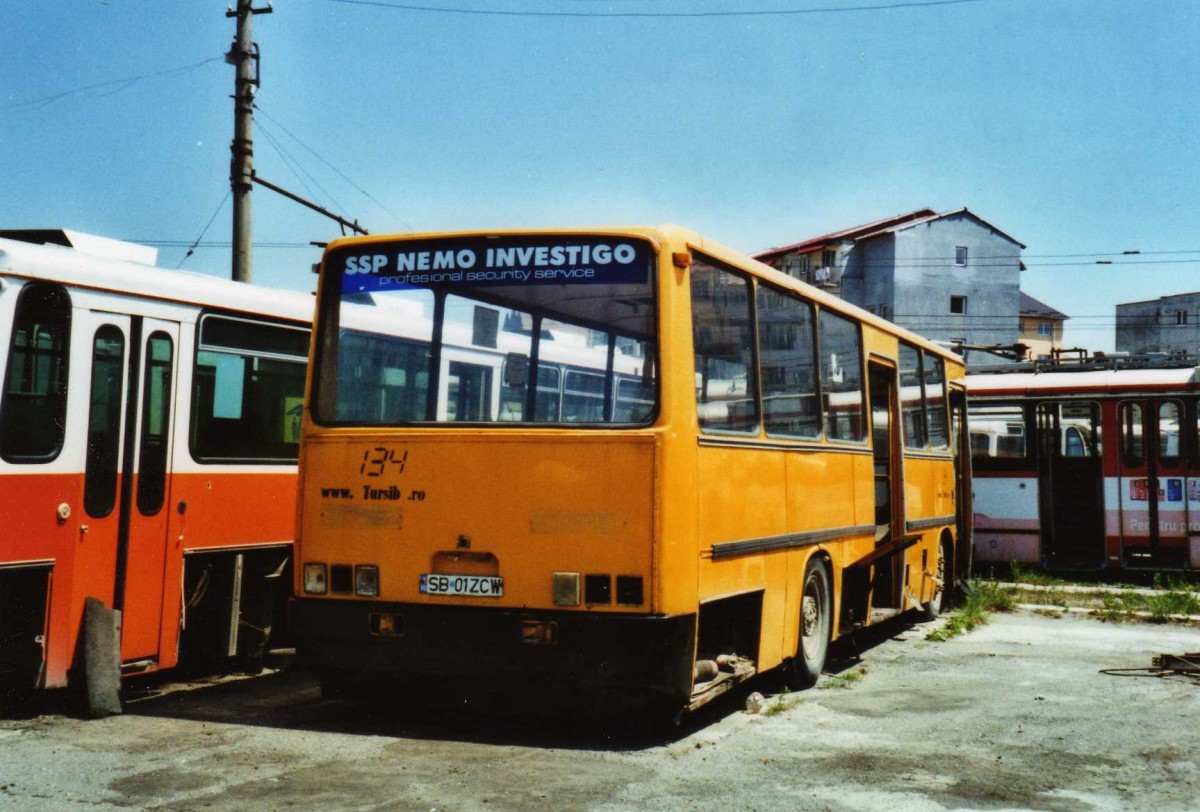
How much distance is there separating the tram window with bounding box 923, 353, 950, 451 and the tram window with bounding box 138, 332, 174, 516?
8.10 m

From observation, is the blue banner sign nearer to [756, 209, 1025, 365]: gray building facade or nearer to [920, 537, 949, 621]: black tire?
[920, 537, 949, 621]: black tire

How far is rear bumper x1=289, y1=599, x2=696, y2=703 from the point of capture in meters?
7.05

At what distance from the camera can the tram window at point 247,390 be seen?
9.27 metres

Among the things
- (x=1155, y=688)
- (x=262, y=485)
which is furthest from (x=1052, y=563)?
(x=262, y=485)

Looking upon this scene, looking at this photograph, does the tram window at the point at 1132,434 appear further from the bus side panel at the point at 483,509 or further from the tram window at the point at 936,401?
the bus side panel at the point at 483,509

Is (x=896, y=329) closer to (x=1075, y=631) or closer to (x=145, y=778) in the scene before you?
(x=1075, y=631)

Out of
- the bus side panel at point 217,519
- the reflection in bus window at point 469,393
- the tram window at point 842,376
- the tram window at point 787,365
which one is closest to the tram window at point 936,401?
the tram window at point 842,376

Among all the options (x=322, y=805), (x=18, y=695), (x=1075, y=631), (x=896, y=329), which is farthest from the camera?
(x=1075, y=631)

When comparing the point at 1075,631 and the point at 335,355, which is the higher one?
the point at 335,355

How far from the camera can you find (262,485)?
A: 386 inches

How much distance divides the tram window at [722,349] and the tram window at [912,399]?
466 centimetres

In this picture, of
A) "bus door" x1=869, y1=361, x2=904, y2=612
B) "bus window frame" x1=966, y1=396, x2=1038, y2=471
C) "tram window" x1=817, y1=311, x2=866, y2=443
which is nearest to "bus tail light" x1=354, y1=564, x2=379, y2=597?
"tram window" x1=817, y1=311, x2=866, y2=443

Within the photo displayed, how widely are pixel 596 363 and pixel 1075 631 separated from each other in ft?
27.2

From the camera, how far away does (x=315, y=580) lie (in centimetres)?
779
